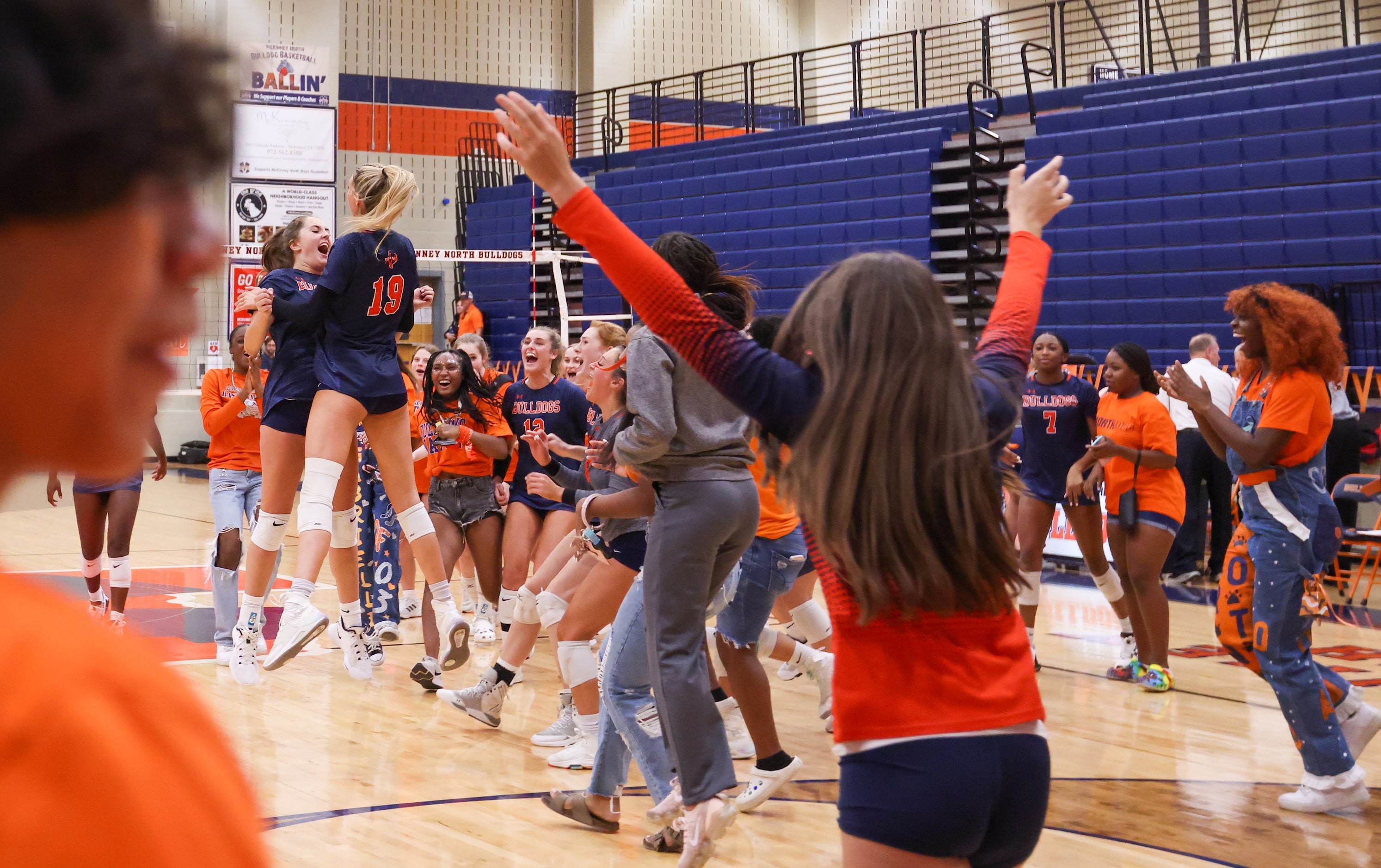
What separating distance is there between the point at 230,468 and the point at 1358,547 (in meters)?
8.52

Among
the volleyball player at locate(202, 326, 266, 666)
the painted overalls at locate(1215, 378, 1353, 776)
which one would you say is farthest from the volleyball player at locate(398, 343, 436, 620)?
the painted overalls at locate(1215, 378, 1353, 776)

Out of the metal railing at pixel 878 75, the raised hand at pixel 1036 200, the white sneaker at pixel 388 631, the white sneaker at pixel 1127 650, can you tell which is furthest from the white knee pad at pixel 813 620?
the metal railing at pixel 878 75

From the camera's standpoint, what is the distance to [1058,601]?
8.70 meters

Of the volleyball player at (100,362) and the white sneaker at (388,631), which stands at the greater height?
the volleyball player at (100,362)

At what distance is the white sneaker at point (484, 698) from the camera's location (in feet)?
16.6

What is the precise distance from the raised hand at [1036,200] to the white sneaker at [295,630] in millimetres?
3799

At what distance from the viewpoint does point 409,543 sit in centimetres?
650

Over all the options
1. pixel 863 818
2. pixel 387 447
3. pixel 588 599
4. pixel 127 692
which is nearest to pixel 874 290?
pixel 863 818

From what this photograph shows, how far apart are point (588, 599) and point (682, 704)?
90 centimetres

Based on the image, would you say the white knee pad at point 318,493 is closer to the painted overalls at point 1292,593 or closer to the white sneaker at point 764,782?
the white sneaker at point 764,782

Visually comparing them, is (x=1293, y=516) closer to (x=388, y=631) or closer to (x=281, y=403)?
(x=281, y=403)

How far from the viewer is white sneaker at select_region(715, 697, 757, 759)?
5.05 meters

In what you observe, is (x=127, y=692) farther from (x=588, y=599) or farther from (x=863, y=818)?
(x=588, y=599)

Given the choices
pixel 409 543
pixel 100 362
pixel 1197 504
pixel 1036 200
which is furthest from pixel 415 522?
pixel 1197 504
